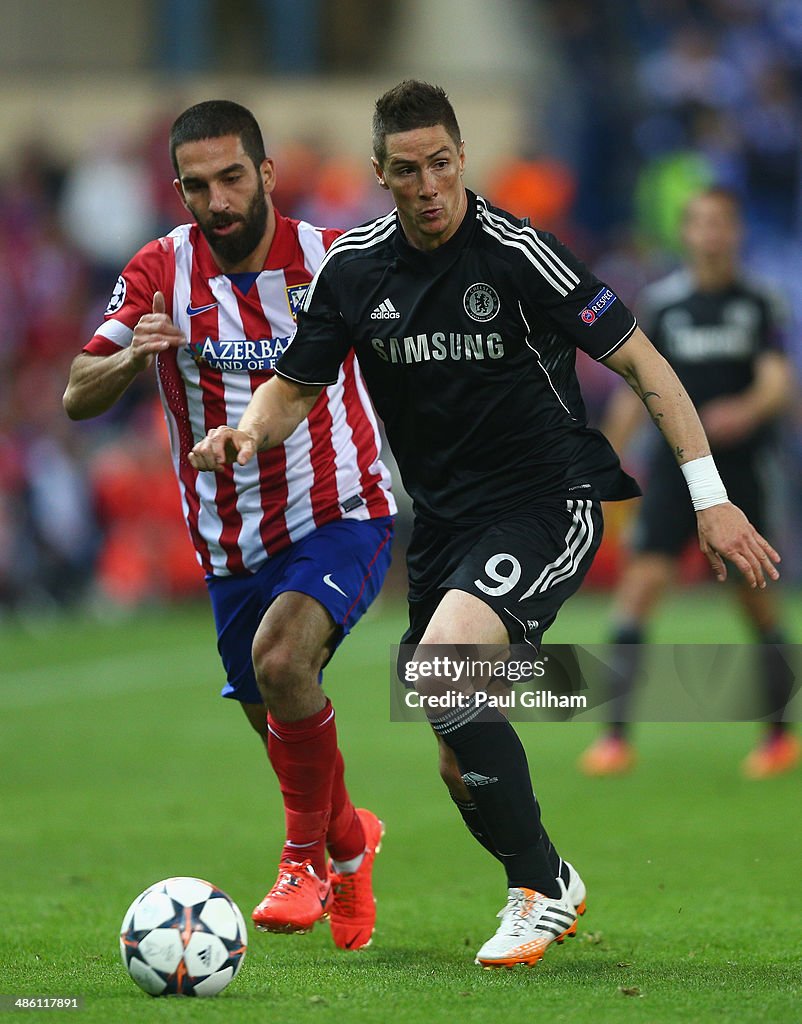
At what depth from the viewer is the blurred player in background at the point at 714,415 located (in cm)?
884

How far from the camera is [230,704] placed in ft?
39.3

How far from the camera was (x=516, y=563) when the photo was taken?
193 inches

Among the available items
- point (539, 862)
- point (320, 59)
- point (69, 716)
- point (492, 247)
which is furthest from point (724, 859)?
point (320, 59)

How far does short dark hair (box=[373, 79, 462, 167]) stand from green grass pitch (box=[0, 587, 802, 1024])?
236 cm

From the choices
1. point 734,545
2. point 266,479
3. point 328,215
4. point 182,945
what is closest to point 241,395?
point 266,479

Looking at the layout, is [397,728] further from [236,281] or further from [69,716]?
[236,281]

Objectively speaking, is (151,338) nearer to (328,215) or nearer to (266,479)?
(266,479)

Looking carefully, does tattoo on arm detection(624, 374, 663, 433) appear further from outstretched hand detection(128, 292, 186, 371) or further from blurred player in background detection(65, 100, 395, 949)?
outstretched hand detection(128, 292, 186, 371)

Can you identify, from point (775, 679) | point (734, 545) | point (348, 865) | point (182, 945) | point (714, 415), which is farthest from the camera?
point (714, 415)

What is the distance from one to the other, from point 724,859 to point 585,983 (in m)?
2.23

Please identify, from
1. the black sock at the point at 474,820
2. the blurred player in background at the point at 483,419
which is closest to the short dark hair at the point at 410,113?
the blurred player in background at the point at 483,419

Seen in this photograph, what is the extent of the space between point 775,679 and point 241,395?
13.5ft

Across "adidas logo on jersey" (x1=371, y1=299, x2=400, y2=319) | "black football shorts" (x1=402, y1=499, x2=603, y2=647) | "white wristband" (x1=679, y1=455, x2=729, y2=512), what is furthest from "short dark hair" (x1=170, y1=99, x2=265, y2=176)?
"white wristband" (x1=679, y1=455, x2=729, y2=512)

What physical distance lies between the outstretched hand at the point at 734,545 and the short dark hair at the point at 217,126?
1.90 metres
